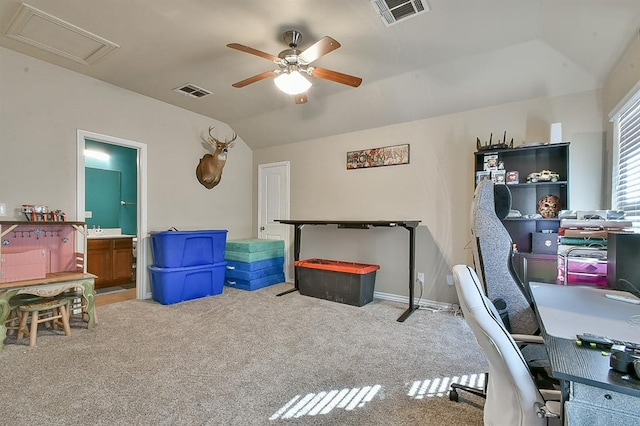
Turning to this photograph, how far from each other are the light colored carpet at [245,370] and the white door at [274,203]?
190 cm

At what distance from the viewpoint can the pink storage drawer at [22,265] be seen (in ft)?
8.79

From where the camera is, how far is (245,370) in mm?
2158

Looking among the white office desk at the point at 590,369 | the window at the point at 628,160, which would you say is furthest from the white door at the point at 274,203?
the white office desk at the point at 590,369

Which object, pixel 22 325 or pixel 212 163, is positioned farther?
pixel 212 163

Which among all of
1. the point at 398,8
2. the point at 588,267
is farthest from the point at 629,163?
the point at 398,8

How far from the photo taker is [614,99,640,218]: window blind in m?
2.26

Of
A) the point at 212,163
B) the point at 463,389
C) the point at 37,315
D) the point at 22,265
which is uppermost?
the point at 212,163

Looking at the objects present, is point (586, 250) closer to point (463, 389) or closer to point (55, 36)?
point (463, 389)

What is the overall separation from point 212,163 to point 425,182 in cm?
316

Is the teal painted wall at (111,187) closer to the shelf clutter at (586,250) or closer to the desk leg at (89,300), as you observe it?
the desk leg at (89,300)

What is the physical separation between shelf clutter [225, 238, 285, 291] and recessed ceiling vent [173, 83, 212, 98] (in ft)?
7.01

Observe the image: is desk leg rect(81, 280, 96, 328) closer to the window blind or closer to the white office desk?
the white office desk

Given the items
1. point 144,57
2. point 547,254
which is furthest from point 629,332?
point 144,57

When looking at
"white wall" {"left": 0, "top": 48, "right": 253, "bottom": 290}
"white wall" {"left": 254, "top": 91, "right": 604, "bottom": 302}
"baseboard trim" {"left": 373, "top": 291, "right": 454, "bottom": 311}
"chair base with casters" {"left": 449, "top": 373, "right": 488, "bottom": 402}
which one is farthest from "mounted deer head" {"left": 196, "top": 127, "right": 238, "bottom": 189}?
"chair base with casters" {"left": 449, "top": 373, "right": 488, "bottom": 402}
